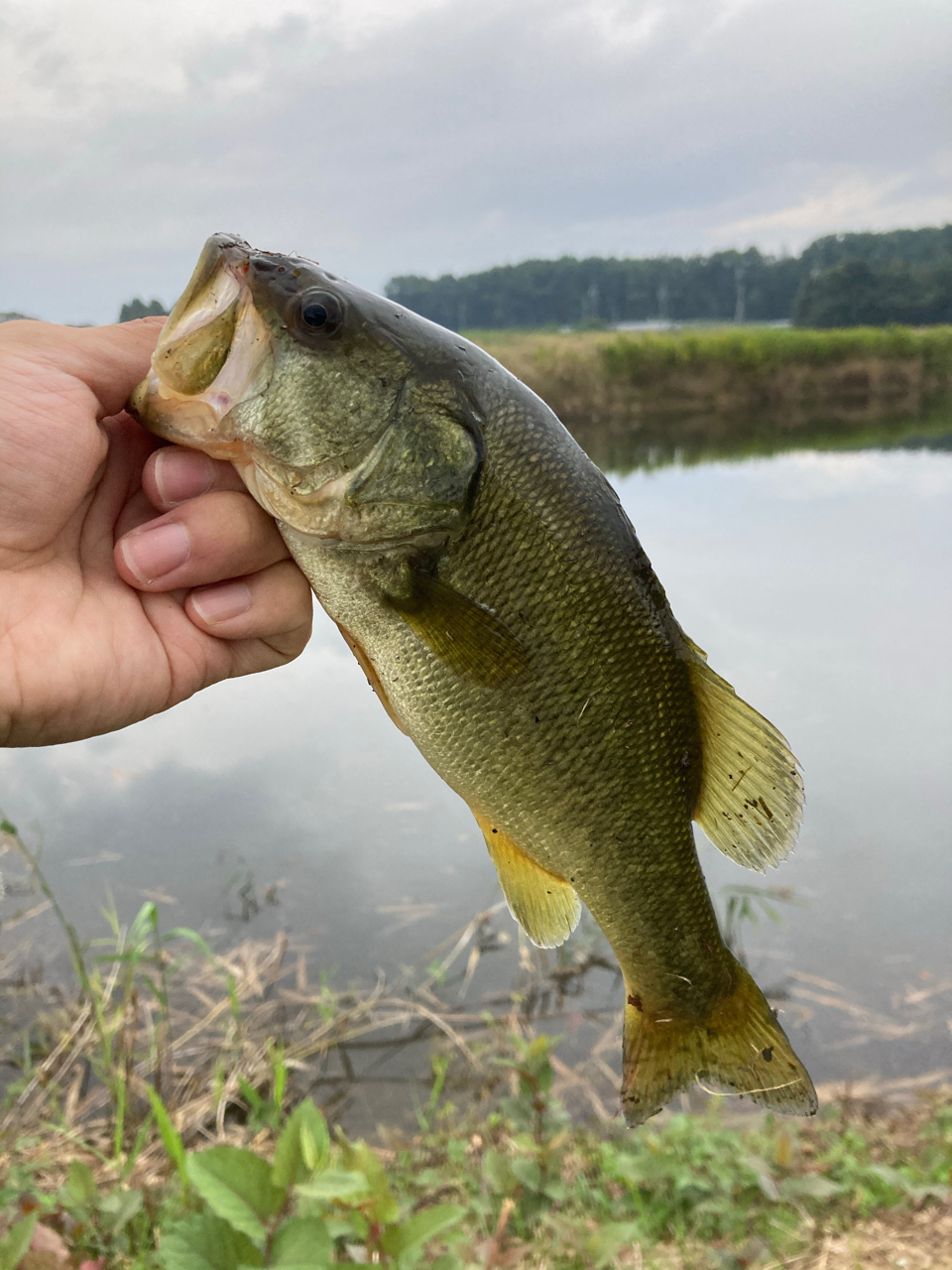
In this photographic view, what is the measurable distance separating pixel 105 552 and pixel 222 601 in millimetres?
325

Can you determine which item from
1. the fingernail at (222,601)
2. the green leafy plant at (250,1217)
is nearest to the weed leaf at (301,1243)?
the green leafy plant at (250,1217)

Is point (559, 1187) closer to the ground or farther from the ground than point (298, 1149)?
closer to the ground

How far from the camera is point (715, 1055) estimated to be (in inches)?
76.8

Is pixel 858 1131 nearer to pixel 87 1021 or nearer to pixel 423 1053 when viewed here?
pixel 423 1053

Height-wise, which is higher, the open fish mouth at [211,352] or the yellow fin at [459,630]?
the open fish mouth at [211,352]

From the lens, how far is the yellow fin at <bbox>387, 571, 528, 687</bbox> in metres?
1.69

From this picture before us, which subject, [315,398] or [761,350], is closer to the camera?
[315,398]

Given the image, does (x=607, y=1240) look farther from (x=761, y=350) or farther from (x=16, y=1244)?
(x=761, y=350)

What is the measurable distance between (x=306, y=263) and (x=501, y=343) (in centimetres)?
2237

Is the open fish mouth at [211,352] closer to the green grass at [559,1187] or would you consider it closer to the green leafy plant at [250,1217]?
the green leafy plant at [250,1217]

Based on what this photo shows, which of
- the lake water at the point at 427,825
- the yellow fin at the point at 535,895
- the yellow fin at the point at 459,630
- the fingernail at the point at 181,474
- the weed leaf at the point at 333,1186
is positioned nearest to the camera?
the weed leaf at the point at 333,1186

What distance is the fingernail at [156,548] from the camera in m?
1.82

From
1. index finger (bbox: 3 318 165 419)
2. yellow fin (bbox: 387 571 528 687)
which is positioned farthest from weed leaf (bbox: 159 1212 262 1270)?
index finger (bbox: 3 318 165 419)

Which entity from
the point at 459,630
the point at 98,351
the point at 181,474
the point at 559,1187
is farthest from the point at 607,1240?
the point at 98,351
